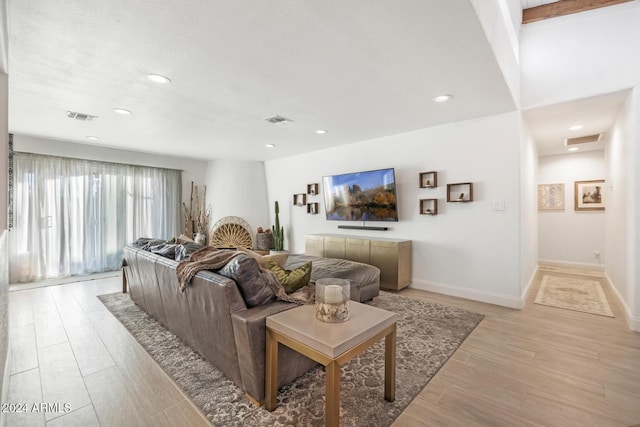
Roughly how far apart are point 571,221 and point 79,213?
944 cm

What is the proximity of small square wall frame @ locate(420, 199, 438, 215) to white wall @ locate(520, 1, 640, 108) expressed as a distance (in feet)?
5.08

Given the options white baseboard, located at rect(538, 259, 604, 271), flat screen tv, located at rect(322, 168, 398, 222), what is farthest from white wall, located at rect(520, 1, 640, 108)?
white baseboard, located at rect(538, 259, 604, 271)

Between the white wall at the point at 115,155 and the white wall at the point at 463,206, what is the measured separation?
3.86 metres

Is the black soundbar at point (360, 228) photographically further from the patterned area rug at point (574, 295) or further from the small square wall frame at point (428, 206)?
the patterned area rug at point (574, 295)

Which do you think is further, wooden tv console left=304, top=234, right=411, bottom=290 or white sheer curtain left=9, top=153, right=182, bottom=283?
white sheer curtain left=9, top=153, right=182, bottom=283

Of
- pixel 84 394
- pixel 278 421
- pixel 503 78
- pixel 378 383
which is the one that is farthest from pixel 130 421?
pixel 503 78

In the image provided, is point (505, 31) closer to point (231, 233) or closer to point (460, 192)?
point (460, 192)

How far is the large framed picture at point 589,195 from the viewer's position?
5.39 m

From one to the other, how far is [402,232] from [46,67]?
4383 millimetres

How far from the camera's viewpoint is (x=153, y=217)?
5.93 m

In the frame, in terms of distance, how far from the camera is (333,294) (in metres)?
1.60

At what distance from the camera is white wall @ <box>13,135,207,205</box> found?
4.59 metres

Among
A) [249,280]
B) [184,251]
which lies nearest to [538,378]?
[249,280]

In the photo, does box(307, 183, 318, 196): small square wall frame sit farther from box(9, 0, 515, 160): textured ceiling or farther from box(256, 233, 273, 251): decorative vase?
box(9, 0, 515, 160): textured ceiling
